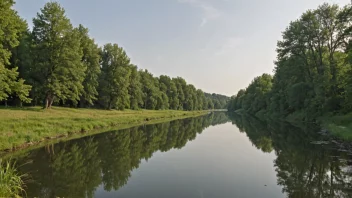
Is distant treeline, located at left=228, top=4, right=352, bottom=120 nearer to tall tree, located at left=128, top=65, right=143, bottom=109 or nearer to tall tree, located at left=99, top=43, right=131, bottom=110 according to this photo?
tall tree, located at left=99, top=43, right=131, bottom=110

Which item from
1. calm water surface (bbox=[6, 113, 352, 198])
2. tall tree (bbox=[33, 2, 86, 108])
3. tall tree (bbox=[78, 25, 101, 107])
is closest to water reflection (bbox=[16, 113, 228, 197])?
calm water surface (bbox=[6, 113, 352, 198])

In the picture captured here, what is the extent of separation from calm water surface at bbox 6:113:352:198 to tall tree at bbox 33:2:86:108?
21.1 metres

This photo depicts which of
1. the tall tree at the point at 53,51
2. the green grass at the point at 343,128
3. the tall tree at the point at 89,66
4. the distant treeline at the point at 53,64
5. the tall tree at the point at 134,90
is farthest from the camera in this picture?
the tall tree at the point at 134,90

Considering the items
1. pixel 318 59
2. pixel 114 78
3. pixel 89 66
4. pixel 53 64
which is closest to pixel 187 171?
pixel 53 64

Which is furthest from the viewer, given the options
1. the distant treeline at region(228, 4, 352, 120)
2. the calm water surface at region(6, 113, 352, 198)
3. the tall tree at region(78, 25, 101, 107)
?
the tall tree at region(78, 25, 101, 107)

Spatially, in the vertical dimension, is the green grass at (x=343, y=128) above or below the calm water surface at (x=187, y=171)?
above

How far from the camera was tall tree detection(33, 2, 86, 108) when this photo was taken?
135 feet

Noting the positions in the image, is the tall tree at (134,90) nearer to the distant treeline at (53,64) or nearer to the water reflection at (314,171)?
the distant treeline at (53,64)

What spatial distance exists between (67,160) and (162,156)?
22.4 feet

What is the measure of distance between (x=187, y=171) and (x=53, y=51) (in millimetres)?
34646

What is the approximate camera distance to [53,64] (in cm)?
4175

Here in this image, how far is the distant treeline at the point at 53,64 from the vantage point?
2902 cm

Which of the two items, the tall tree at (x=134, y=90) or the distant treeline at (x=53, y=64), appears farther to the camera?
the tall tree at (x=134, y=90)

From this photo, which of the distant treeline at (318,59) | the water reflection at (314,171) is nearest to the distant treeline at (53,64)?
the water reflection at (314,171)
